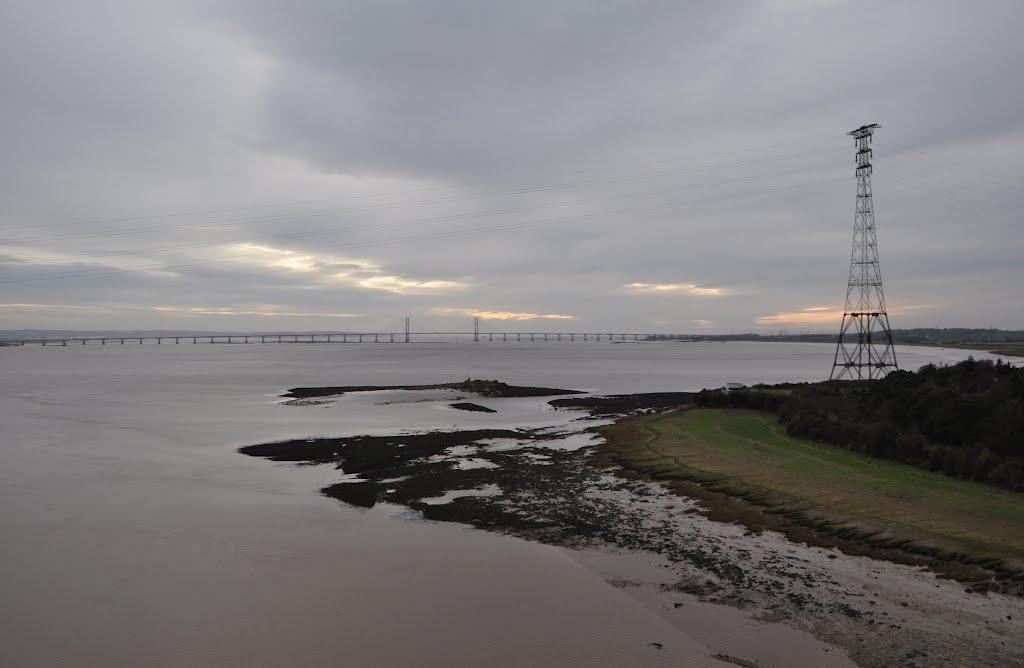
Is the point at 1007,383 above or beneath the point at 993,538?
above

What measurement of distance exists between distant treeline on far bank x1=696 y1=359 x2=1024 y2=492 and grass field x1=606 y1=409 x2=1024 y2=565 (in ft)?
2.42

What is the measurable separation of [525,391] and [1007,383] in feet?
145

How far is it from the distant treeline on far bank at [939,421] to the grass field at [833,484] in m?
0.74

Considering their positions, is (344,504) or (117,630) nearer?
(117,630)

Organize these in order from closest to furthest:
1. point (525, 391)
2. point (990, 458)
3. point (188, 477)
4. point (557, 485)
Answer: point (990, 458)
point (557, 485)
point (188, 477)
point (525, 391)

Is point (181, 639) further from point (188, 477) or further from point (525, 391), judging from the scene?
point (525, 391)

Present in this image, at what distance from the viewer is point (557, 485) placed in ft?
75.6

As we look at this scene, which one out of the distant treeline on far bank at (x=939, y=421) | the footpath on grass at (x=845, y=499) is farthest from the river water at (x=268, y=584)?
the distant treeline on far bank at (x=939, y=421)

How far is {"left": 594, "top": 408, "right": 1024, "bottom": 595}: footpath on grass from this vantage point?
14.0 metres

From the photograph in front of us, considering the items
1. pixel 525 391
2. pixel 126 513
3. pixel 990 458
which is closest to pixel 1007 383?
pixel 990 458

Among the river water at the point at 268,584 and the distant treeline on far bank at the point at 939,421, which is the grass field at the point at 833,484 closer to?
the distant treeline on far bank at the point at 939,421

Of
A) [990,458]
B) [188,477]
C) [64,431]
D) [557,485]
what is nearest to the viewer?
[990,458]

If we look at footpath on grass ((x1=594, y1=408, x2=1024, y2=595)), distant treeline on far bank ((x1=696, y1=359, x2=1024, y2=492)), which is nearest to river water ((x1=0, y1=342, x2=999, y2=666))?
footpath on grass ((x1=594, y1=408, x2=1024, y2=595))

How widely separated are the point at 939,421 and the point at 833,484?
850 cm
